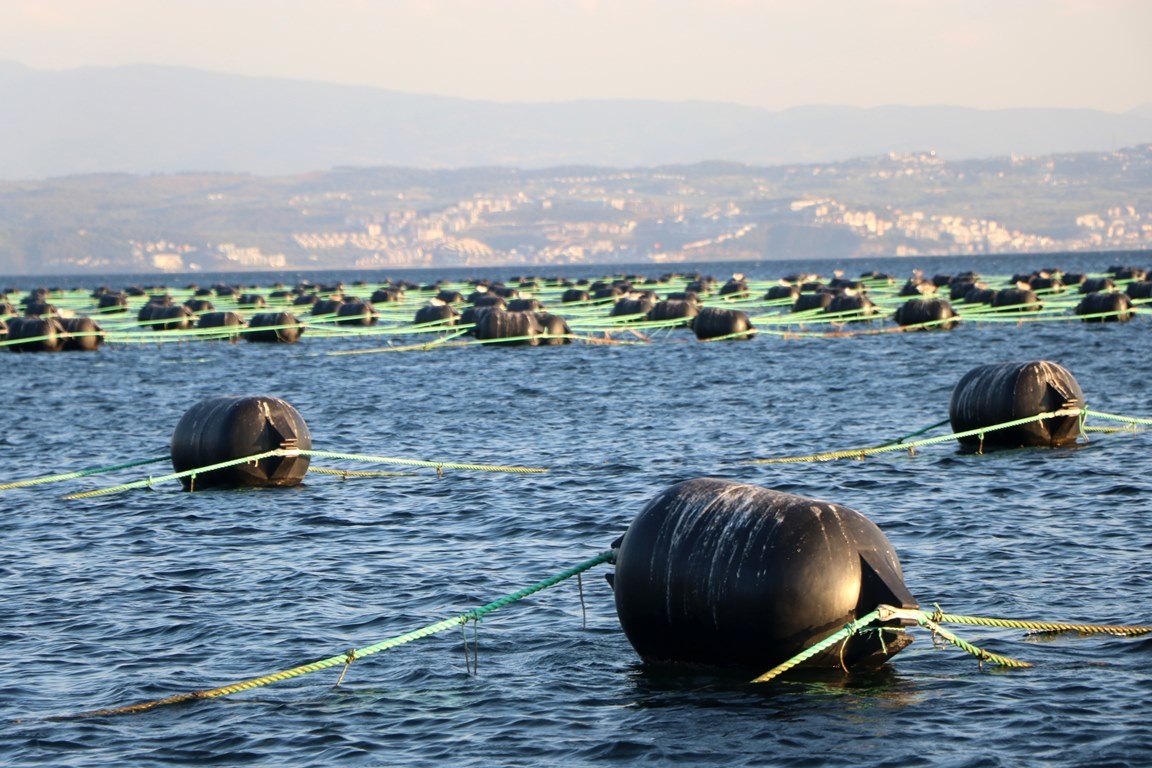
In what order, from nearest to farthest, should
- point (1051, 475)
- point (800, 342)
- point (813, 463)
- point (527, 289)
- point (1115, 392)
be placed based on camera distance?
point (1051, 475)
point (813, 463)
point (1115, 392)
point (800, 342)
point (527, 289)

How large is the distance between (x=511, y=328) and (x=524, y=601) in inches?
1875

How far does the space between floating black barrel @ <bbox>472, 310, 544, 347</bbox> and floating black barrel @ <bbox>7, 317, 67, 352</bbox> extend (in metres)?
17.8

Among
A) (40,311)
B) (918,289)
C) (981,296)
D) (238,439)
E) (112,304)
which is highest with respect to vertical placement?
(40,311)

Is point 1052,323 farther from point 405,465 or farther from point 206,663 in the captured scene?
point 206,663

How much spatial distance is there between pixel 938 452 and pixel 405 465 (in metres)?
8.89

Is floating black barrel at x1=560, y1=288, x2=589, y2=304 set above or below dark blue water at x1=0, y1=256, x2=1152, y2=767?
above

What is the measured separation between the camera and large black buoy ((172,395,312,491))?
24.3 metres

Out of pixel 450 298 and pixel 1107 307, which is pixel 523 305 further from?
pixel 1107 307

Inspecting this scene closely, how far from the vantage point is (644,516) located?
13.6 m

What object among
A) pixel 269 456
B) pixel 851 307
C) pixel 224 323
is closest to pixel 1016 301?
pixel 851 307

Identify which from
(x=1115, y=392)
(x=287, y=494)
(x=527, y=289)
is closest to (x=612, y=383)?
(x=1115, y=392)

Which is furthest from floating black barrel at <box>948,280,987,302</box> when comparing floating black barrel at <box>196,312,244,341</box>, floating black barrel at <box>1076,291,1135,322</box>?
floating black barrel at <box>196,312,244,341</box>

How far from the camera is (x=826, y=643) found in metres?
12.7

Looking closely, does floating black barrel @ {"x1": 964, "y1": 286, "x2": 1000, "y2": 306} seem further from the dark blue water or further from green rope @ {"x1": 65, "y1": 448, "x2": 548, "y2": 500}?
green rope @ {"x1": 65, "y1": 448, "x2": 548, "y2": 500}
